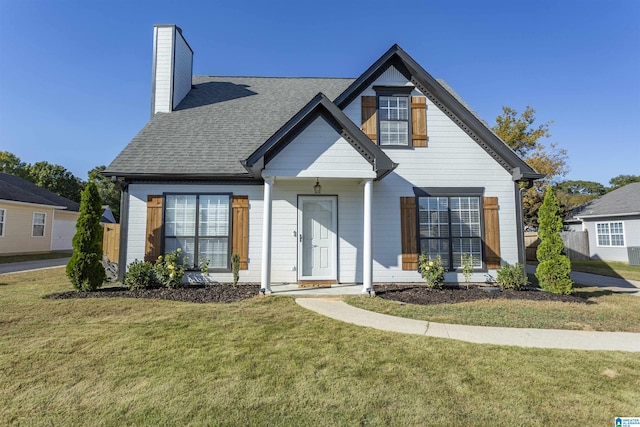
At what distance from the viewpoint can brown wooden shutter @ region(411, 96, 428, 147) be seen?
8.80m

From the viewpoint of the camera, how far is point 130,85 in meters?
12.7

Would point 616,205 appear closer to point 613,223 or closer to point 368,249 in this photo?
point 613,223

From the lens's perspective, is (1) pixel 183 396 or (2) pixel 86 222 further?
(2) pixel 86 222

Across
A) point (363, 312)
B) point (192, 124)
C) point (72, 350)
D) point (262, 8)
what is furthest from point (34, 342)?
point (262, 8)

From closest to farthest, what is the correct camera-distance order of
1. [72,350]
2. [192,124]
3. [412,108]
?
1. [72,350]
2. [412,108]
3. [192,124]

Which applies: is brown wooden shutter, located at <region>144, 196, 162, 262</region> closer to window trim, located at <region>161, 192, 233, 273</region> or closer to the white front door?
window trim, located at <region>161, 192, 233, 273</region>

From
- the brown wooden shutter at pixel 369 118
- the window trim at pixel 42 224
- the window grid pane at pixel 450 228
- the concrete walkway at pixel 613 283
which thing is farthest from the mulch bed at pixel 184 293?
the window trim at pixel 42 224

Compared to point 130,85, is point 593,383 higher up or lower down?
lower down

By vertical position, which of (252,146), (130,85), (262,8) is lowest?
(252,146)

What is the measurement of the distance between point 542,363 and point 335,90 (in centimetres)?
1042

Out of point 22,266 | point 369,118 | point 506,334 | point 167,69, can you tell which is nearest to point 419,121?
point 369,118

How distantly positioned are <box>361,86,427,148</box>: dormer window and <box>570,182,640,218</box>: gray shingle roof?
16.2 meters

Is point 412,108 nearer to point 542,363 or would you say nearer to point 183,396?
point 542,363

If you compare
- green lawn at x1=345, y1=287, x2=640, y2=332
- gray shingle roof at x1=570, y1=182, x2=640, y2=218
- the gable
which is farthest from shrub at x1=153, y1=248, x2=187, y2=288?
gray shingle roof at x1=570, y1=182, x2=640, y2=218
